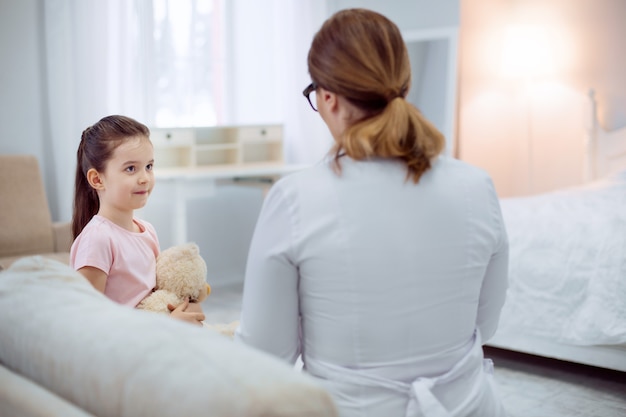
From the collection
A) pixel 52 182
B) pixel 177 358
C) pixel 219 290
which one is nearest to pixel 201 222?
pixel 219 290

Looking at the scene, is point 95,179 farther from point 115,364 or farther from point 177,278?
point 115,364

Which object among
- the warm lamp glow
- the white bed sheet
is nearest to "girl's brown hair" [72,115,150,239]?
the white bed sheet

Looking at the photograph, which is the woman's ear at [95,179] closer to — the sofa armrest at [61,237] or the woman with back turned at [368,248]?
the woman with back turned at [368,248]

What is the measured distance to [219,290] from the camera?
4547 millimetres

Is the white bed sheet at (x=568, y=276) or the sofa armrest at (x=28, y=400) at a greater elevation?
the sofa armrest at (x=28, y=400)

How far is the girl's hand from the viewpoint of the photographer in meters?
1.49

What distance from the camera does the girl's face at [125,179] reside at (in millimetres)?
1535

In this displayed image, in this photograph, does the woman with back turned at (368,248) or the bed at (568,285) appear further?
the bed at (568,285)

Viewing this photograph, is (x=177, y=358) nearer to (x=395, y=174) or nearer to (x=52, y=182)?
(x=395, y=174)

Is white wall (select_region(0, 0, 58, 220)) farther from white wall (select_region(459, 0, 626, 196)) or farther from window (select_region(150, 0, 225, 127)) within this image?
white wall (select_region(459, 0, 626, 196))

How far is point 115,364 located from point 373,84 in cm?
59

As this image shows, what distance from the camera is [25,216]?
362cm

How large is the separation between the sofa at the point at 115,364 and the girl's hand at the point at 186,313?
0.55 m

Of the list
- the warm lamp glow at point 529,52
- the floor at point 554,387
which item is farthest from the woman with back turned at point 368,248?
the warm lamp glow at point 529,52
